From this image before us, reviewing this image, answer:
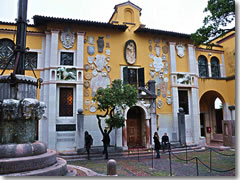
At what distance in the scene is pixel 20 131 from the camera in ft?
15.7

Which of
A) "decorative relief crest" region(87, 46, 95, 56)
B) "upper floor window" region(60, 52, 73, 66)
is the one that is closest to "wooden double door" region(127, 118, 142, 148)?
"decorative relief crest" region(87, 46, 95, 56)

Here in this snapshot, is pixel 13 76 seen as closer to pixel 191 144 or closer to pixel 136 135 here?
pixel 136 135

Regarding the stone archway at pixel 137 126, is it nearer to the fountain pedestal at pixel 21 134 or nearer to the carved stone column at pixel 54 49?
the carved stone column at pixel 54 49

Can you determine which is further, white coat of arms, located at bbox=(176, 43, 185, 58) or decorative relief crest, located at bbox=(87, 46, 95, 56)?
white coat of arms, located at bbox=(176, 43, 185, 58)

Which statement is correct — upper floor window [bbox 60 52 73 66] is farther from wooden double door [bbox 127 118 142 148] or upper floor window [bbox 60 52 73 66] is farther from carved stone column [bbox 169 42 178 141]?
carved stone column [bbox 169 42 178 141]

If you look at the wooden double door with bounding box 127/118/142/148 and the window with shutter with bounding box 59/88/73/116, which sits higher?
the window with shutter with bounding box 59/88/73/116

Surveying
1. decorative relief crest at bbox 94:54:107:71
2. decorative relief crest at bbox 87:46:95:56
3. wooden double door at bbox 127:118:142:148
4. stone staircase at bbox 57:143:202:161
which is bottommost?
stone staircase at bbox 57:143:202:161

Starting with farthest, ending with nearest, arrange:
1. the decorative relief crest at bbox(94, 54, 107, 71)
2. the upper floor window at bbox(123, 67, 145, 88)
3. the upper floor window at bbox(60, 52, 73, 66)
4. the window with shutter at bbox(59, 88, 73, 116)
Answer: the upper floor window at bbox(123, 67, 145, 88), the decorative relief crest at bbox(94, 54, 107, 71), the upper floor window at bbox(60, 52, 73, 66), the window with shutter at bbox(59, 88, 73, 116)

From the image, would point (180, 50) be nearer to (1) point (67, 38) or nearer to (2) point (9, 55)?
(1) point (67, 38)

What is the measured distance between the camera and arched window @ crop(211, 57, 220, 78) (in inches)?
648

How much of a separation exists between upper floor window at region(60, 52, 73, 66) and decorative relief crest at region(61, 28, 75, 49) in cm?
42

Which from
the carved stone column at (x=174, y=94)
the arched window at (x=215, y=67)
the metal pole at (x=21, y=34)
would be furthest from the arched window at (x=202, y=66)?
the metal pole at (x=21, y=34)

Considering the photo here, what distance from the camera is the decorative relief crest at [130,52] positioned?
527 inches

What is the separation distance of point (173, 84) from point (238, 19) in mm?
7903
